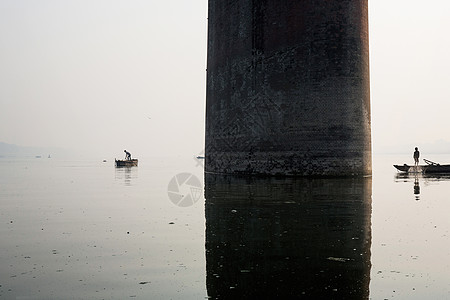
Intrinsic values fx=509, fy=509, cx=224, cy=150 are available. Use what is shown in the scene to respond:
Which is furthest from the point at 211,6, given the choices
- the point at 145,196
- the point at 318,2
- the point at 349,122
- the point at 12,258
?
the point at 12,258

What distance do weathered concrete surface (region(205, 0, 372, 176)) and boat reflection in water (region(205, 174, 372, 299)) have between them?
454 inches

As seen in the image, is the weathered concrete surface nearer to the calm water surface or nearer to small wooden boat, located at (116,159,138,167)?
the calm water surface

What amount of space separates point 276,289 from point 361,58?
67.6 feet

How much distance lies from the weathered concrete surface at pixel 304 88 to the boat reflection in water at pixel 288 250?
1152 cm

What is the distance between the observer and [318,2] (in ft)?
75.2

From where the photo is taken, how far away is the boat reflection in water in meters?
4.64

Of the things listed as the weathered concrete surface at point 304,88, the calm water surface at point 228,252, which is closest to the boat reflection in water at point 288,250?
the calm water surface at point 228,252

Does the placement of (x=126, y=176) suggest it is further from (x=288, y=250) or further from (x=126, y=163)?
(x=288, y=250)

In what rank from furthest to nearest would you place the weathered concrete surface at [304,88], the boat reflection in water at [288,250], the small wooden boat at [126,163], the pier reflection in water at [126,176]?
1. the small wooden boat at [126,163]
2. the pier reflection in water at [126,176]
3. the weathered concrete surface at [304,88]
4. the boat reflection in water at [288,250]

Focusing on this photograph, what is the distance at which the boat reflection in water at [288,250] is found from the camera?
4641 mm

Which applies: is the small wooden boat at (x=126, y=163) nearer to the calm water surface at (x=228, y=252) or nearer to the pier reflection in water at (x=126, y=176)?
the pier reflection in water at (x=126, y=176)

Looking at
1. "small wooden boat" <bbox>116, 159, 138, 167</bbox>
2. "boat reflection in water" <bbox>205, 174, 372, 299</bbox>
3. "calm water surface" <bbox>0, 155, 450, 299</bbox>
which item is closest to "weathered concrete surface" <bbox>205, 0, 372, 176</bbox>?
"calm water surface" <bbox>0, 155, 450, 299</bbox>

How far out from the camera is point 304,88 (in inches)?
903

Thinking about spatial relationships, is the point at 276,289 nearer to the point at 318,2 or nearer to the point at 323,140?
the point at 323,140
